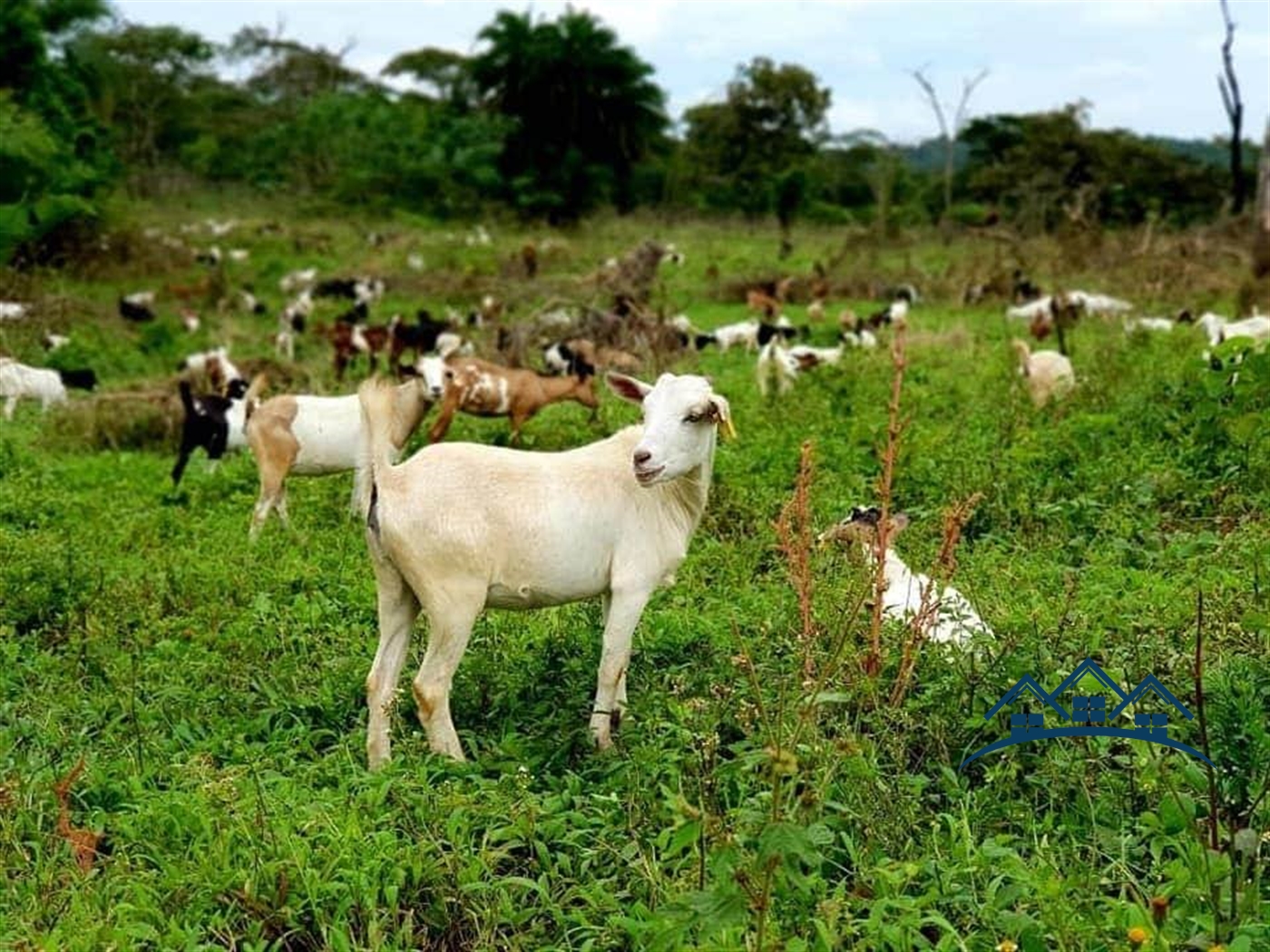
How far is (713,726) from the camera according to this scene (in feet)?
13.2

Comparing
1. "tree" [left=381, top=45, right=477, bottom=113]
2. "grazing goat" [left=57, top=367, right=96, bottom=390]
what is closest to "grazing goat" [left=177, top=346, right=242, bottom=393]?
"grazing goat" [left=57, top=367, right=96, bottom=390]

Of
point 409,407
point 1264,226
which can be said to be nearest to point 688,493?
point 409,407

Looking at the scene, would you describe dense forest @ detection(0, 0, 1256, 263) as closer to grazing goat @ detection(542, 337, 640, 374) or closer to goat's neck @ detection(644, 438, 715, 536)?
grazing goat @ detection(542, 337, 640, 374)

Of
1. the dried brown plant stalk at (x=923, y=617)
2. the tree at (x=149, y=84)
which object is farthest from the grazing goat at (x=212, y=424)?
the tree at (x=149, y=84)

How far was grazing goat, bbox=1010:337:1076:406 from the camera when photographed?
9219 millimetres

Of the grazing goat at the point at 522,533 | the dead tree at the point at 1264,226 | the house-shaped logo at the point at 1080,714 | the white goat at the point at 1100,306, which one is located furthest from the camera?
the white goat at the point at 1100,306

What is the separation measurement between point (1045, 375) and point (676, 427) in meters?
5.76

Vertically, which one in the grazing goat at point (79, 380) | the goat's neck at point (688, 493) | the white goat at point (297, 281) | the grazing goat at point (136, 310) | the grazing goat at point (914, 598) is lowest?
the grazing goat at point (79, 380)

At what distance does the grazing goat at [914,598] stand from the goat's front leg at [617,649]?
0.86m

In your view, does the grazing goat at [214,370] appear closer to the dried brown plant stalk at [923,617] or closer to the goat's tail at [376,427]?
the goat's tail at [376,427]

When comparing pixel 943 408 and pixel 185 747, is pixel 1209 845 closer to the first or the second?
pixel 185 747

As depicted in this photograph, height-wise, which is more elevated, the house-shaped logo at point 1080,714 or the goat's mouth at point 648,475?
the goat's mouth at point 648,475

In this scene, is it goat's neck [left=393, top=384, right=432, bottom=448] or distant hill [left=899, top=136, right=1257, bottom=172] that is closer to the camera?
goat's neck [left=393, top=384, right=432, bottom=448]

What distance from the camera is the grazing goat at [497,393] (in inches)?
372
